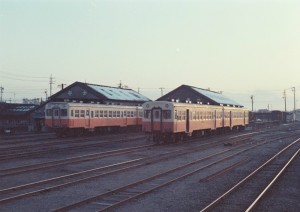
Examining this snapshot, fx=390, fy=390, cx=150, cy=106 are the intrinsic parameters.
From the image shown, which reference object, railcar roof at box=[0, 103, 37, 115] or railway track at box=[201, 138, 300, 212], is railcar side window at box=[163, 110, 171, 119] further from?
railcar roof at box=[0, 103, 37, 115]

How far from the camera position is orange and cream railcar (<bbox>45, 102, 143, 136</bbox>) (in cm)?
3297

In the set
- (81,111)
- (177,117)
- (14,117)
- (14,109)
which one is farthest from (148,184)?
(14,109)

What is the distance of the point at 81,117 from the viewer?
34.1 m

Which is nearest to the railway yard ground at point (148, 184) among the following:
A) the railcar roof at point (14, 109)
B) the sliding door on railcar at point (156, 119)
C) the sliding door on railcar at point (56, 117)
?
the sliding door on railcar at point (156, 119)

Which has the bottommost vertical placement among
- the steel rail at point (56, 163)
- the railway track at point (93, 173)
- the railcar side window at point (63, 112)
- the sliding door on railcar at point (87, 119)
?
the railway track at point (93, 173)

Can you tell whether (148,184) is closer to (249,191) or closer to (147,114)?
(249,191)

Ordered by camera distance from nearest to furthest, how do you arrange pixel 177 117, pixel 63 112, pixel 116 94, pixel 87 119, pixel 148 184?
pixel 148 184 < pixel 177 117 < pixel 63 112 < pixel 87 119 < pixel 116 94

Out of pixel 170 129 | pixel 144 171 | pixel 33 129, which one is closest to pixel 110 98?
pixel 33 129

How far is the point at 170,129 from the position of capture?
88.3 ft

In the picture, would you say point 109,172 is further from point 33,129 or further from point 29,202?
point 33,129

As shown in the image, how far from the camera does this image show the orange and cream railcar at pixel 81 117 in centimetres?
3297

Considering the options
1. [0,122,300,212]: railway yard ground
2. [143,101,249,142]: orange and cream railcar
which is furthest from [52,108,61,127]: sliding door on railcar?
[0,122,300,212]: railway yard ground

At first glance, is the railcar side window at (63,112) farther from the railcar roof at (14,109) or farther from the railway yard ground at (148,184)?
the railcar roof at (14,109)

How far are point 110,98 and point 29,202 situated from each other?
136ft
